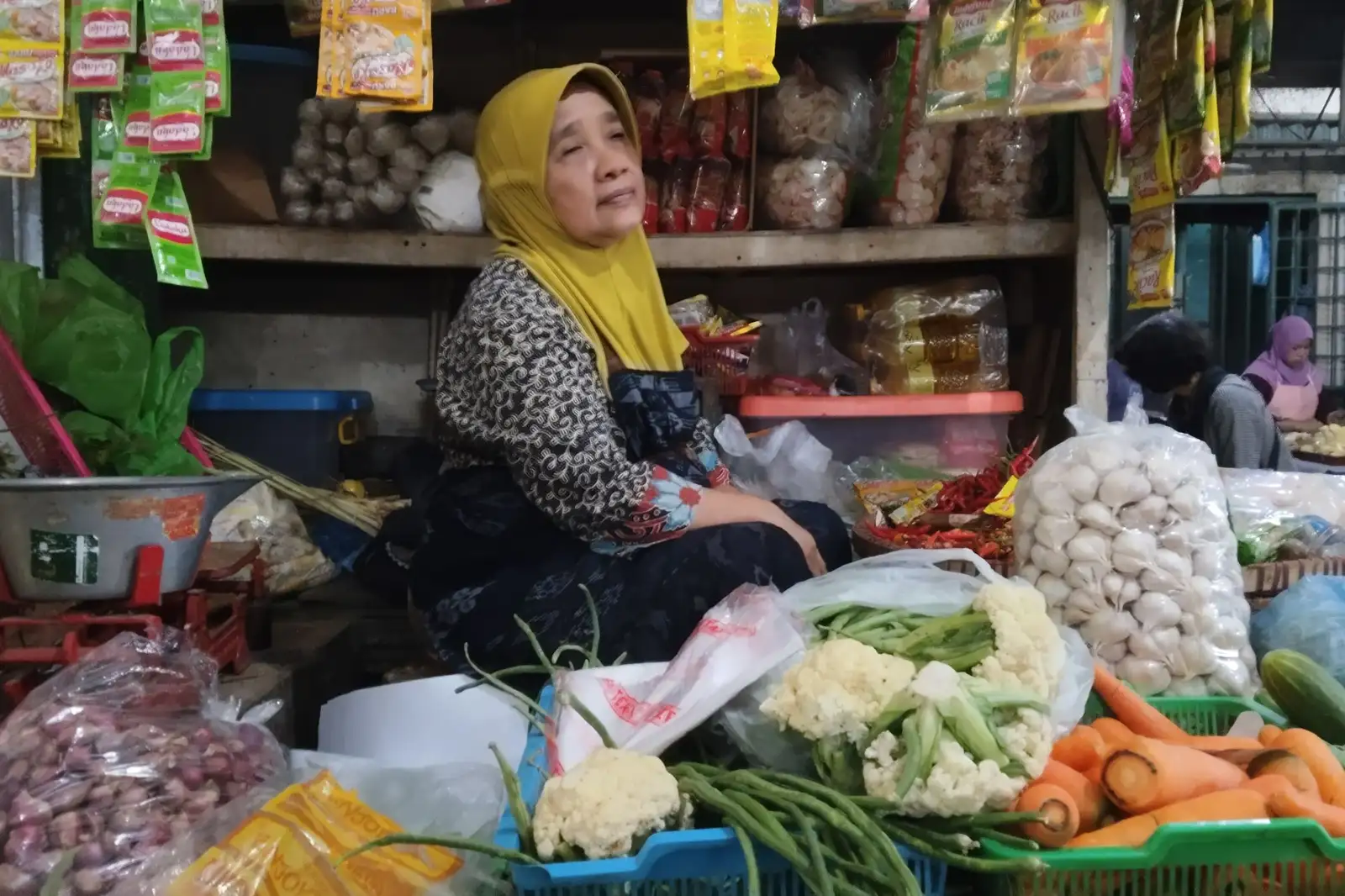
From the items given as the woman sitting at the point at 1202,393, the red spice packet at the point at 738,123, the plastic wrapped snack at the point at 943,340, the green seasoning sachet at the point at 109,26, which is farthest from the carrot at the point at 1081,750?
the woman sitting at the point at 1202,393

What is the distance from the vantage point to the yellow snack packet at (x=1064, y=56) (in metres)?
1.66

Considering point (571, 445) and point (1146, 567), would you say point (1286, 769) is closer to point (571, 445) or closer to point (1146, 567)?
point (1146, 567)

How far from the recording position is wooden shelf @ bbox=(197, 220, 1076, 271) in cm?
224

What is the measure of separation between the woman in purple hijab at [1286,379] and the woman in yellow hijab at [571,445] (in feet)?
13.0

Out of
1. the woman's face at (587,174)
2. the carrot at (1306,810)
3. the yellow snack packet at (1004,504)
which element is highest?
the woman's face at (587,174)

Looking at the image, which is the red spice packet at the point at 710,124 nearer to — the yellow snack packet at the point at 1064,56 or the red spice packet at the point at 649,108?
the red spice packet at the point at 649,108

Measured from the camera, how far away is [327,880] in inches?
38.4

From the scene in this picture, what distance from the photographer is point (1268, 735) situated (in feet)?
3.81

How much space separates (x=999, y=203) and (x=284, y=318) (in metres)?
1.92

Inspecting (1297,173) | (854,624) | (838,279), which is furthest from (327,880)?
(1297,173)

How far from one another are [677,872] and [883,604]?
45cm

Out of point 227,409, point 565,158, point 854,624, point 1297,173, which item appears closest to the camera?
point 854,624

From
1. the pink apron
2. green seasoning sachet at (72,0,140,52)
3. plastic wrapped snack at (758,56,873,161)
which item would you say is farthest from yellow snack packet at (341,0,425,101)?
the pink apron

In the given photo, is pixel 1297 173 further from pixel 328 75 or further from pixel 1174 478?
pixel 328 75
